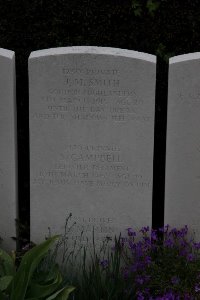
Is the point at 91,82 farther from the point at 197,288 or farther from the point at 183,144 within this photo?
the point at 197,288

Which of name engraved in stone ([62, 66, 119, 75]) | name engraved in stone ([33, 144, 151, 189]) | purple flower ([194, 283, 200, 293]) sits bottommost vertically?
purple flower ([194, 283, 200, 293])

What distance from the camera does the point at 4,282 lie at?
3734mm

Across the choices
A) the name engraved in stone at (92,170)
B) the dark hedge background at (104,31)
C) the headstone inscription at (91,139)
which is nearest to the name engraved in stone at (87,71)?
the headstone inscription at (91,139)

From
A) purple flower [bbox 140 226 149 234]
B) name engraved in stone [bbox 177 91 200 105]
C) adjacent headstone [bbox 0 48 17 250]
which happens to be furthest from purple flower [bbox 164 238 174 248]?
adjacent headstone [bbox 0 48 17 250]

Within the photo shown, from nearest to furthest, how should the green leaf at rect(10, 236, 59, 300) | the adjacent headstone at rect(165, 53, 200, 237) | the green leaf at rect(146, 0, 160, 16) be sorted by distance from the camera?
the green leaf at rect(10, 236, 59, 300)
the adjacent headstone at rect(165, 53, 200, 237)
the green leaf at rect(146, 0, 160, 16)

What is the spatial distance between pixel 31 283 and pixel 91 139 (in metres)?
1.03

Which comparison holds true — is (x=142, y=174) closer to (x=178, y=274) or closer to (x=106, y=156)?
(x=106, y=156)

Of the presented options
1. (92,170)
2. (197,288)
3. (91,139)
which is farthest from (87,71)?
(197,288)

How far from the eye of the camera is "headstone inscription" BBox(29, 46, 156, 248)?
13.4ft

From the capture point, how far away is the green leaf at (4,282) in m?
3.72

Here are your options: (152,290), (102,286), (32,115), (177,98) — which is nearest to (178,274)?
(152,290)

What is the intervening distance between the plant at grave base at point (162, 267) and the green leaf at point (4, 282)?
779mm

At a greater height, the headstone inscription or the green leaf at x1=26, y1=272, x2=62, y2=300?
the headstone inscription

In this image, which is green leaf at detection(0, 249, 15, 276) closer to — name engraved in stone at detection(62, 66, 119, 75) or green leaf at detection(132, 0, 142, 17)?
name engraved in stone at detection(62, 66, 119, 75)
